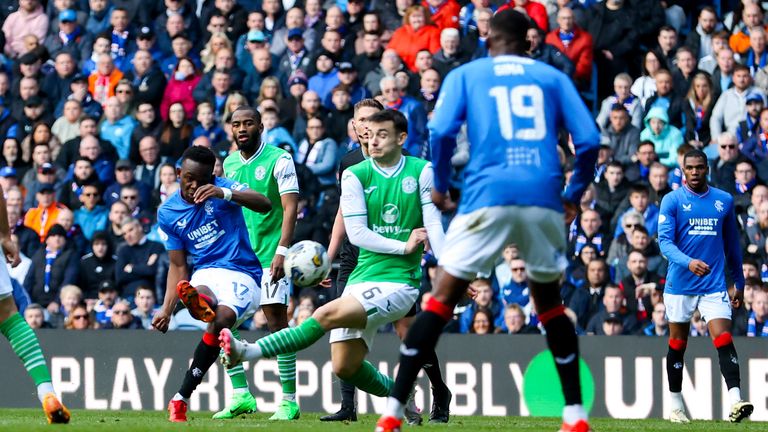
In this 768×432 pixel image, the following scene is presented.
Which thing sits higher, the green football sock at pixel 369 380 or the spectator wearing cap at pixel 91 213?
the spectator wearing cap at pixel 91 213

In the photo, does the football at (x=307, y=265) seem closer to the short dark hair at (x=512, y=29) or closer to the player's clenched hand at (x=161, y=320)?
the player's clenched hand at (x=161, y=320)

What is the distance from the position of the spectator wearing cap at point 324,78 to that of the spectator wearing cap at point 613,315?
5.47 metres

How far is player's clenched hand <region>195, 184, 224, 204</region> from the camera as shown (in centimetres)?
1124

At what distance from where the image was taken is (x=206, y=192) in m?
11.2

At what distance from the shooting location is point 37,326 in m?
18.0

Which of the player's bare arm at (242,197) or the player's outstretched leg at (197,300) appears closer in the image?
the player's outstretched leg at (197,300)

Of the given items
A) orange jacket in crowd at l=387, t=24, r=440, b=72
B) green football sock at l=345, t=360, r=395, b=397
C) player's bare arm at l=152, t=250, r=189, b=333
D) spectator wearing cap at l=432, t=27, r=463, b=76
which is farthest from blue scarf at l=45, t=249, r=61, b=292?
green football sock at l=345, t=360, r=395, b=397

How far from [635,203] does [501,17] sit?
953 centimetres

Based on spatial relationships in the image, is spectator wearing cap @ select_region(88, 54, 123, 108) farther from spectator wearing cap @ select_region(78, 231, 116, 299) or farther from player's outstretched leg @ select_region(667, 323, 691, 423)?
player's outstretched leg @ select_region(667, 323, 691, 423)

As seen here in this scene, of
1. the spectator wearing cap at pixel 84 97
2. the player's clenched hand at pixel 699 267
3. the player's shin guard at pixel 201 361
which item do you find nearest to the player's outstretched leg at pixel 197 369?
the player's shin guard at pixel 201 361

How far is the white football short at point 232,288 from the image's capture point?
1145 cm

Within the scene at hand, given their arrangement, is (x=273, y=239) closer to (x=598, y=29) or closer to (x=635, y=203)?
(x=635, y=203)

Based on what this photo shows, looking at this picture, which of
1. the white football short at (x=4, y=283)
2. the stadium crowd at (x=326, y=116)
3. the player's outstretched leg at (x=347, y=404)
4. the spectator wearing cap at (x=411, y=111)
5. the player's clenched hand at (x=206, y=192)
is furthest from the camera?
the spectator wearing cap at (x=411, y=111)

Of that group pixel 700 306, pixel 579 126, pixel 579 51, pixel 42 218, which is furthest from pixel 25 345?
pixel 579 51
